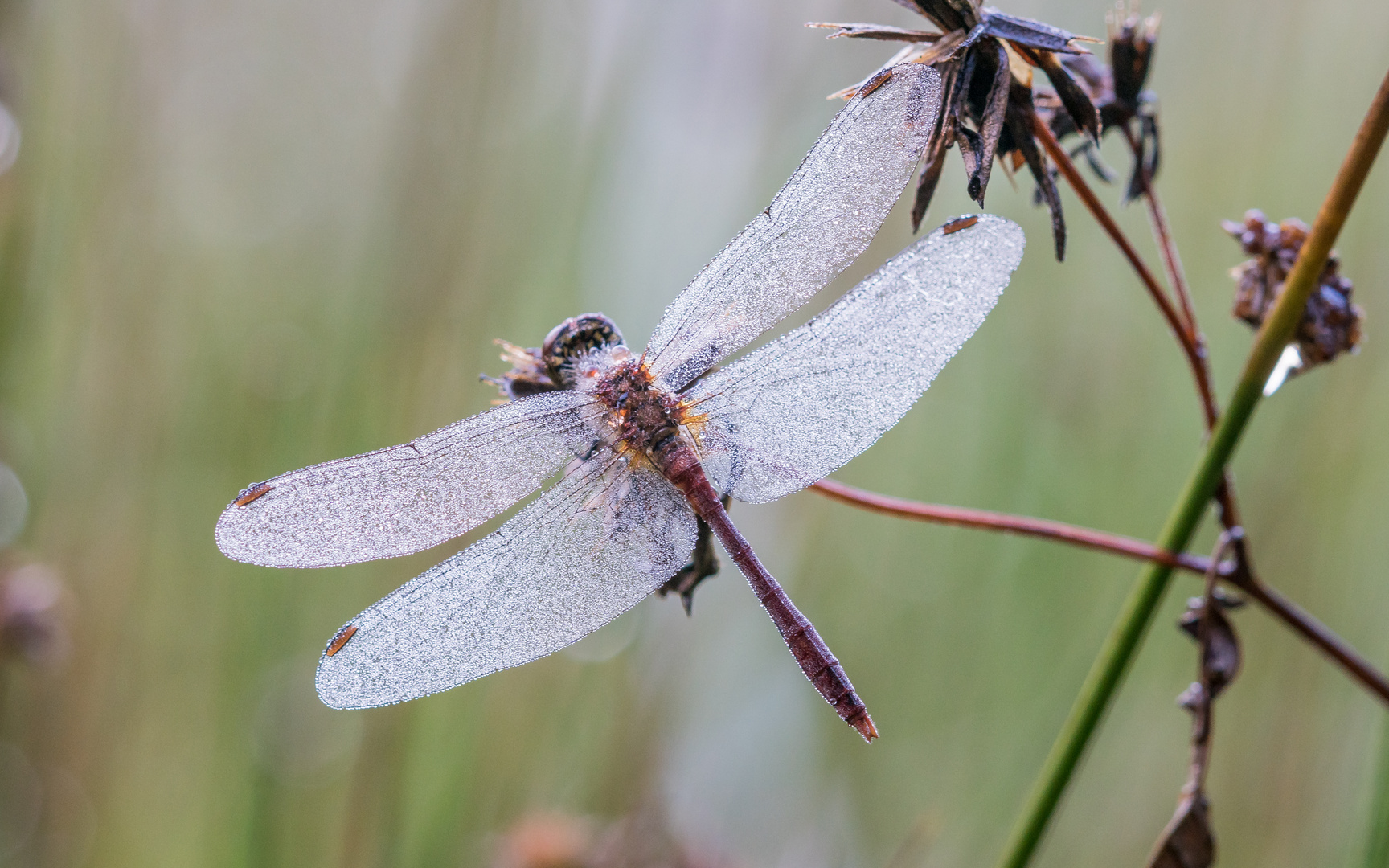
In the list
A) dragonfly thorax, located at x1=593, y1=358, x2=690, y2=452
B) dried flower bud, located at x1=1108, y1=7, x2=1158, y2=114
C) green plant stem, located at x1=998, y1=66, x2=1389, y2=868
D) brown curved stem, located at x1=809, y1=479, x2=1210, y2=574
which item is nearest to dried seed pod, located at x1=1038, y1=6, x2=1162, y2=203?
dried flower bud, located at x1=1108, y1=7, x2=1158, y2=114

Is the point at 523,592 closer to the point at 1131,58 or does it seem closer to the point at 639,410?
the point at 639,410

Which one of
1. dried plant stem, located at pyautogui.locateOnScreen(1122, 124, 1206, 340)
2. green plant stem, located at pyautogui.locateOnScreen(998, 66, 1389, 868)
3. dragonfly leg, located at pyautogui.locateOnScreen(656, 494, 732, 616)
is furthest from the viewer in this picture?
dragonfly leg, located at pyautogui.locateOnScreen(656, 494, 732, 616)

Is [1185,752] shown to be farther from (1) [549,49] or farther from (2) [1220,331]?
(1) [549,49]

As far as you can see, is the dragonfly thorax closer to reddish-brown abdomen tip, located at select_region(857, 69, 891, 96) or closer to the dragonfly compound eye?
the dragonfly compound eye

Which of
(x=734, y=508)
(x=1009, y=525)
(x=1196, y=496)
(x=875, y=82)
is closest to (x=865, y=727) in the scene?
(x=1009, y=525)

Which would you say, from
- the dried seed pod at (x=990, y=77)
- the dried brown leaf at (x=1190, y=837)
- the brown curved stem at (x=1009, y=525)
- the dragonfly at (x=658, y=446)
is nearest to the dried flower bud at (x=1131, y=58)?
the dried seed pod at (x=990, y=77)

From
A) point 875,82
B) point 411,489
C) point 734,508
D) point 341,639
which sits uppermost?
point 875,82
